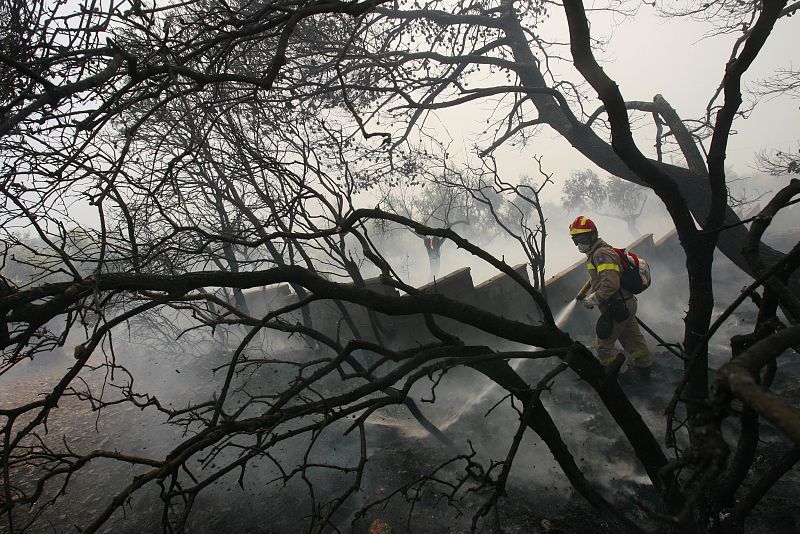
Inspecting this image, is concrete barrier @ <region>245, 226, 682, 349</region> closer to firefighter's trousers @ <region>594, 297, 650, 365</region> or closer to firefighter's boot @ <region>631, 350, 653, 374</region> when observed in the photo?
firefighter's trousers @ <region>594, 297, 650, 365</region>

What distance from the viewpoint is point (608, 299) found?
221 inches

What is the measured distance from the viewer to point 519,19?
6.55m

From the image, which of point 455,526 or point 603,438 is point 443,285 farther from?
point 455,526

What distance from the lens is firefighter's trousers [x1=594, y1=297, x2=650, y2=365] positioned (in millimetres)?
5812

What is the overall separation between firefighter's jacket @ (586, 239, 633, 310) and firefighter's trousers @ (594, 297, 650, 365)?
254 mm

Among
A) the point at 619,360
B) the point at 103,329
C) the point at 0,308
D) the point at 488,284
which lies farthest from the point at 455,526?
the point at 488,284

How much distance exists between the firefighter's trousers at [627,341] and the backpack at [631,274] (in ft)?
0.71

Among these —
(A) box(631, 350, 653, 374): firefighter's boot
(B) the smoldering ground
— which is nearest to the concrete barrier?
(B) the smoldering ground

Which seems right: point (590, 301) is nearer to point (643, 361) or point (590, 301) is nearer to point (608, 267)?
point (608, 267)

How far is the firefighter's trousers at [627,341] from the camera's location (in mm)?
5812

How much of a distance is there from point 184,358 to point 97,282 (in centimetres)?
1180

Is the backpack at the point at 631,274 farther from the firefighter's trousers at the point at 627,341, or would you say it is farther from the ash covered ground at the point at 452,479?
the ash covered ground at the point at 452,479

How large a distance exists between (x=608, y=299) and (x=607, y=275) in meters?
0.35

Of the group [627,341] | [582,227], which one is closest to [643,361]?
[627,341]
